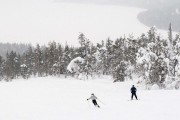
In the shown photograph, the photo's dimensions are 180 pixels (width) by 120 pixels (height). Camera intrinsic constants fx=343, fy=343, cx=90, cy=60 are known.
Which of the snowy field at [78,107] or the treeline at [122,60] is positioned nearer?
the snowy field at [78,107]

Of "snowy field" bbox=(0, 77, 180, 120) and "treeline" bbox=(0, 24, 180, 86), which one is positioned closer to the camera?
"snowy field" bbox=(0, 77, 180, 120)

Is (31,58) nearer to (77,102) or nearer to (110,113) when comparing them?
(77,102)

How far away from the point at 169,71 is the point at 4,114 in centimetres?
3229

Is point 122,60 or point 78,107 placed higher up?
point 122,60

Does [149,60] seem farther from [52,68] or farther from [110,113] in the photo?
[52,68]

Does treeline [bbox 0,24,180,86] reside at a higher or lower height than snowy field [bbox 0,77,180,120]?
higher

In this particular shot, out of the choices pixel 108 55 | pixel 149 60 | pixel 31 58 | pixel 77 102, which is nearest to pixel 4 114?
pixel 77 102

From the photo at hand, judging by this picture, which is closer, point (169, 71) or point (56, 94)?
point (56, 94)

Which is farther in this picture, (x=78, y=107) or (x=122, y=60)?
(x=122, y=60)

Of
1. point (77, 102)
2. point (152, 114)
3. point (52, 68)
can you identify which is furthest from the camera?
point (52, 68)

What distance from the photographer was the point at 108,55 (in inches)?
4395

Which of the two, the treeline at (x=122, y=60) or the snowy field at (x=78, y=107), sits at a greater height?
the treeline at (x=122, y=60)

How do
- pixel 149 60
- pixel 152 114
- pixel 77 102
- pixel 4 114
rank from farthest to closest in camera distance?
pixel 149 60 < pixel 77 102 < pixel 4 114 < pixel 152 114

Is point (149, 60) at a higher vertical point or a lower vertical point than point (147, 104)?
higher
